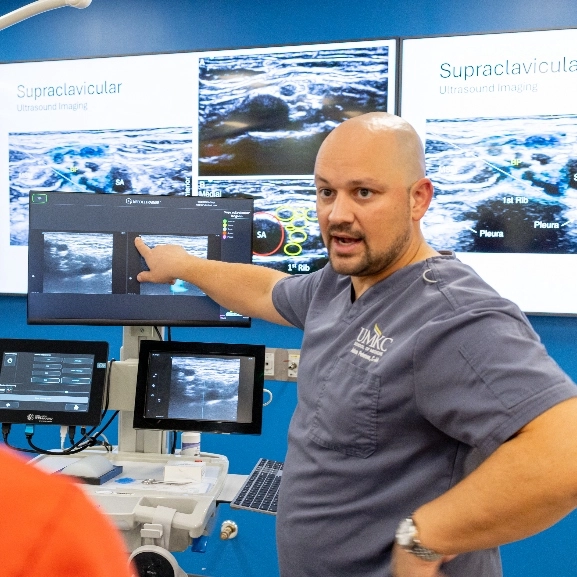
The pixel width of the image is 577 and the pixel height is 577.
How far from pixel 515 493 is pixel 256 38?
2.21m

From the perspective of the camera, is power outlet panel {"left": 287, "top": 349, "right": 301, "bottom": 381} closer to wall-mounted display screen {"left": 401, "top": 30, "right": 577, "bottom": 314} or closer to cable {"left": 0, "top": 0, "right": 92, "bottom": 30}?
wall-mounted display screen {"left": 401, "top": 30, "right": 577, "bottom": 314}

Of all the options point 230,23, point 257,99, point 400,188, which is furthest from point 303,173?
point 400,188

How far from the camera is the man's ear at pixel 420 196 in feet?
4.22

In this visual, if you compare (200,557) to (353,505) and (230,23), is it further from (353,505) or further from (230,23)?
(230,23)

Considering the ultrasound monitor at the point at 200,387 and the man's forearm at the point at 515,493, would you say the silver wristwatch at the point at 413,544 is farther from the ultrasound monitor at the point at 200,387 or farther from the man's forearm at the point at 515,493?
the ultrasound monitor at the point at 200,387

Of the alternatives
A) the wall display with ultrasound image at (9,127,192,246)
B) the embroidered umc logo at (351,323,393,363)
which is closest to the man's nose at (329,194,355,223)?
the embroidered umc logo at (351,323,393,363)

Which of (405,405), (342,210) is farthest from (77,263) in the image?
(405,405)

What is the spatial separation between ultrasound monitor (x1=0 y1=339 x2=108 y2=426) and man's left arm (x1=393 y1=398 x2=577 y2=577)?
112 centimetres

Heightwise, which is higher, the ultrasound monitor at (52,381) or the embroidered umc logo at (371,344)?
the embroidered umc logo at (371,344)

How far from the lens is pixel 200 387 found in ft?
5.94

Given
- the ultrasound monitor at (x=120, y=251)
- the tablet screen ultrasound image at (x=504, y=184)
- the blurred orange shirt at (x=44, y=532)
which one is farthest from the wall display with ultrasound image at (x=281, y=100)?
the blurred orange shirt at (x=44, y=532)

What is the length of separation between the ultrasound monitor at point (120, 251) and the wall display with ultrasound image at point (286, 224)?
2.48 feet

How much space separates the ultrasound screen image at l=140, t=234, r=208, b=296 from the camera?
1823mm

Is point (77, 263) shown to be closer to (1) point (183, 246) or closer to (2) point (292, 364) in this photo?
(1) point (183, 246)
